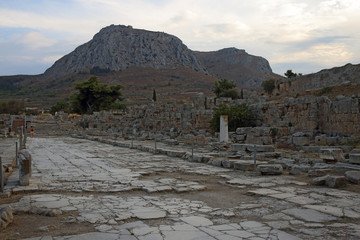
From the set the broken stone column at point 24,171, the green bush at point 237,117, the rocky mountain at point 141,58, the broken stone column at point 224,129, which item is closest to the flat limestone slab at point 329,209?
the broken stone column at point 24,171

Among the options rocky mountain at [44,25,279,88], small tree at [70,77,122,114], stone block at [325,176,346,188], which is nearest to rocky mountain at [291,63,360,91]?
stone block at [325,176,346,188]

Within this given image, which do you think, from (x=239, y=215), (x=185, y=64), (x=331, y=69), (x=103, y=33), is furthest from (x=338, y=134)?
(x=103, y=33)

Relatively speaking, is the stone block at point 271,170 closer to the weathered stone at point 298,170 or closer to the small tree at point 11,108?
the weathered stone at point 298,170

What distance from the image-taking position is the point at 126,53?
436 ft

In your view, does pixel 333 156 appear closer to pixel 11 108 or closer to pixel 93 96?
pixel 93 96

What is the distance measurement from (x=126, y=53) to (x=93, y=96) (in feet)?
279

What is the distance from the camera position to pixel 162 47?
461ft

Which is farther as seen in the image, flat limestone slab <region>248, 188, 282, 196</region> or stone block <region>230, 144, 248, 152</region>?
stone block <region>230, 144, 248, 152</region>

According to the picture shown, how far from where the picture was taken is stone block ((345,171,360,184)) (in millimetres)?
7003

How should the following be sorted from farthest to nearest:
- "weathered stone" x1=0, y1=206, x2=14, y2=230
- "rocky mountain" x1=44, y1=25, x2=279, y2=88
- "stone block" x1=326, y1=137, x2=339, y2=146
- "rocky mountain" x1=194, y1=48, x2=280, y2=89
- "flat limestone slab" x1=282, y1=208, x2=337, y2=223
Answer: "rocky mountain" x1=194, y1=48, x2=280, y2=89
"rocky mountain" x1=44, y1=25, x2=279, y2=88
"stone block" x1=326, y1=137, x2=339, y2=146
"flat limestone slab" x1=282, y1=208, x2=337, y2=223
"weathered stone" x1=0, y1=206, x2=14, y2=230

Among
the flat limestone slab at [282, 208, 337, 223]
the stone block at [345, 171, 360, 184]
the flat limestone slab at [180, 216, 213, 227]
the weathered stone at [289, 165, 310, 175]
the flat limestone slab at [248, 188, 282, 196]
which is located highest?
the stone block at [345, 171, 360, 184]

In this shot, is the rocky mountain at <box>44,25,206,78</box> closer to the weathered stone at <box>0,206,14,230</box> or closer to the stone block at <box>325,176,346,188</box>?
the stone block at <box>325,176,346,188</box>

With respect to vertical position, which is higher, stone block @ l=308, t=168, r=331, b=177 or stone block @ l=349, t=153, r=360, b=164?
stone block @ l=349, t=153, r=360, b=164

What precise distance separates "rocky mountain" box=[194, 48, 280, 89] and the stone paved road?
118 meters
